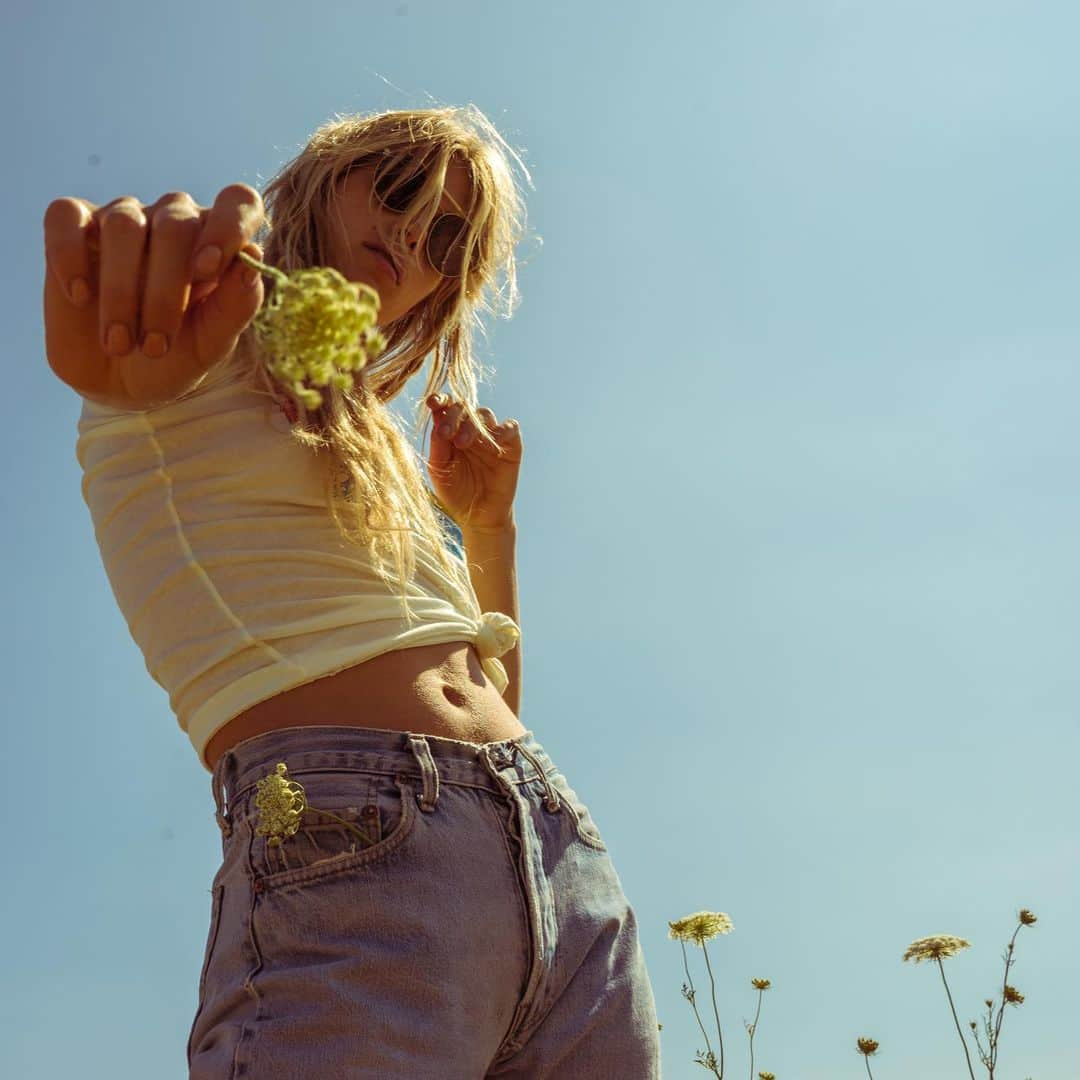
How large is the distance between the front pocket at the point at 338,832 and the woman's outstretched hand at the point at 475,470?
112 centimetres

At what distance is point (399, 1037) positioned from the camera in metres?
1.76

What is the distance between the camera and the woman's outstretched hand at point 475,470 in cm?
292

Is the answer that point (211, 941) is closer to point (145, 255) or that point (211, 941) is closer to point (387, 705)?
point (387, 705)

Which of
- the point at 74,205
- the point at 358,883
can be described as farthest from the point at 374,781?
the point at 74,205

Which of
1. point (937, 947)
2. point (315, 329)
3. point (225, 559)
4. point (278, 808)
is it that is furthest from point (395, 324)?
point (937, 947)

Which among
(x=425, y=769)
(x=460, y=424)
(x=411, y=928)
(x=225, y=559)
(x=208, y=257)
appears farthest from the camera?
(x=460, y=424)

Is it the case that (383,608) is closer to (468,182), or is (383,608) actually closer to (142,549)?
(142,549)

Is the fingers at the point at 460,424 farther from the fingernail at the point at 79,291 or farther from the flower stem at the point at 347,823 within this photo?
the fingernail at the point at 79,291

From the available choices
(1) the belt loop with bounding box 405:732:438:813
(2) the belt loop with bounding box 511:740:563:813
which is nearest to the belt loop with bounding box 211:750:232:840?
(1) the belt loop with bounding box 405:732:438:813

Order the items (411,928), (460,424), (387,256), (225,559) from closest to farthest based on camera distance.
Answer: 1. (411,928)
2. (225,559)
3. (387,256)
4. (460,424)

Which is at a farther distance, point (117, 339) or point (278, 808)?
point (278, 808)

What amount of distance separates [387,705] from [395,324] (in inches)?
53.4

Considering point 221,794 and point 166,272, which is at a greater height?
point 166,272

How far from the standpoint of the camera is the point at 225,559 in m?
2.08
